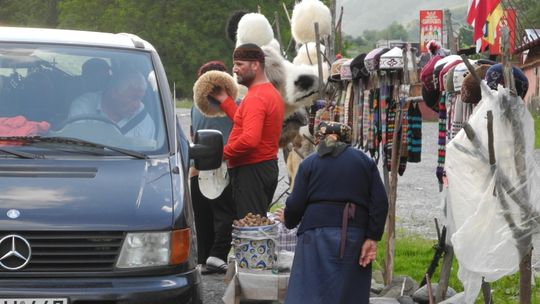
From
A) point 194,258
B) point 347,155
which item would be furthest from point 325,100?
point 194,258

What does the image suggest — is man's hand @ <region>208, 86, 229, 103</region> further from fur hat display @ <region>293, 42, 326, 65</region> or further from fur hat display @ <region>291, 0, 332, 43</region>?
fur hat display @ <region>291, 0, 332, 43</region>

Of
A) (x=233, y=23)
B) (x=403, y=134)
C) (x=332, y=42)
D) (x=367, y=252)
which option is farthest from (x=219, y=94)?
(x=233, y=23)

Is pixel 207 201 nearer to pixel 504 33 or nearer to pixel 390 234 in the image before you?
pixel 390 234

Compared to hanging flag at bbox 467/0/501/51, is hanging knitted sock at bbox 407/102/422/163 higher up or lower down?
lower down

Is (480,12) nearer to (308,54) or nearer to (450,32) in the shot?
(450,32)

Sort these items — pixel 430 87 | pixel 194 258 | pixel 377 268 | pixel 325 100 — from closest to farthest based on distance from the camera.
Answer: pixel 194 258 → pixel 430 87 → pixel 377 268 → pixel 325 100

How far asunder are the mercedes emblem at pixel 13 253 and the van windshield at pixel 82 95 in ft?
2.96

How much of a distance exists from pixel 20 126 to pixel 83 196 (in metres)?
0.88

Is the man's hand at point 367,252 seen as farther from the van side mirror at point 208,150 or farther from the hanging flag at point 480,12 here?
the hanging flag at point 480,12

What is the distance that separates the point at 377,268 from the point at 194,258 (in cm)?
432

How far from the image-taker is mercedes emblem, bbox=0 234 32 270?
5.76 meters

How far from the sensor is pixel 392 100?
9086 millimetres

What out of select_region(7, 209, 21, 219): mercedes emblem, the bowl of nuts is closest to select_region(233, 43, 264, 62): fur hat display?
the bowl of nuts

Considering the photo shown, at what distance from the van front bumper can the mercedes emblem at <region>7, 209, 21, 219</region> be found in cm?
31
